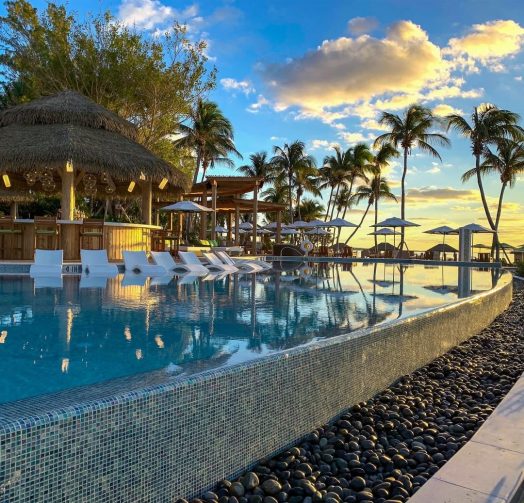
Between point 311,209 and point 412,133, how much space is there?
18.4 meters

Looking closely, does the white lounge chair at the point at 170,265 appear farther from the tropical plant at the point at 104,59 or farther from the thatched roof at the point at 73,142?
the tropical plant at the point at 104,59

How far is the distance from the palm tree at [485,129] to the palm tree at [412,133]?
3.26m

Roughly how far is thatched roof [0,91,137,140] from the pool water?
22.6 ft

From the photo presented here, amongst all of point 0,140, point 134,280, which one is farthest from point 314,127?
point 134,280

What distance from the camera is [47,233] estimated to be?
1319cm

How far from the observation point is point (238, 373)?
9.18ft

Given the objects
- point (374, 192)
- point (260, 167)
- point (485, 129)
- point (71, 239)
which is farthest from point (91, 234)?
point (374, 192)

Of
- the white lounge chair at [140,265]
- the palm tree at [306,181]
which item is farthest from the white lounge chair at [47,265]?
the palm tree at [306,181]

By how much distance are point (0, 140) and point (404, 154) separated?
26.6m

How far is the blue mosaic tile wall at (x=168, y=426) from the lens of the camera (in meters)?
1.92

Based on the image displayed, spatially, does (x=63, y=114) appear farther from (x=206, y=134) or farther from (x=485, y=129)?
(x=485, y=129)

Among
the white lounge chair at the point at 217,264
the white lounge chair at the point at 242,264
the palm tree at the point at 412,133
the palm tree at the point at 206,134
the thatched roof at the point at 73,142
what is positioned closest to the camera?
the thatched roof at the point at 73,142

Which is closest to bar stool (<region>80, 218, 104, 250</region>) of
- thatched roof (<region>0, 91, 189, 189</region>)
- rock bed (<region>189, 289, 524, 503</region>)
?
thatched roof (<region>0, 91, 189, 189</region>)

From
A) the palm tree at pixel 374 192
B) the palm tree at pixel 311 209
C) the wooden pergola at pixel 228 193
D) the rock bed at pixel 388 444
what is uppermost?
the palm tree at pixel 374 192
